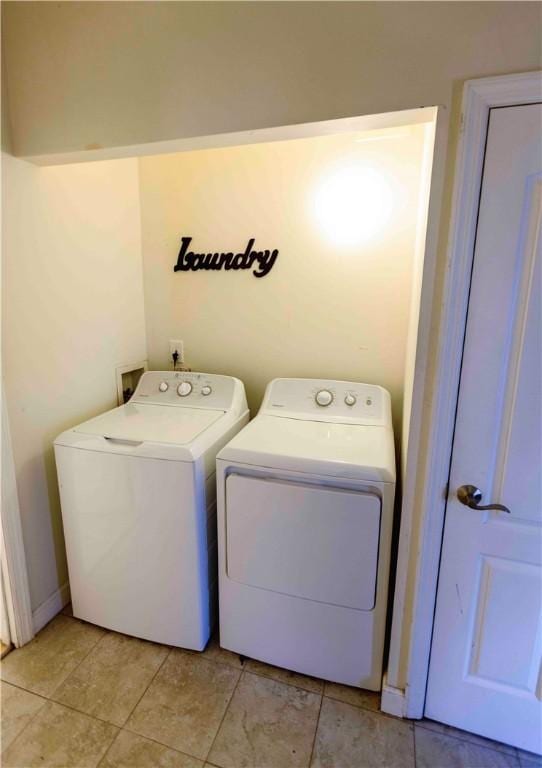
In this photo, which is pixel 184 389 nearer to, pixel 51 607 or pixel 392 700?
pixel 51 607

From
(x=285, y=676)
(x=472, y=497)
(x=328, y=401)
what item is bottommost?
(x=285, y=676)

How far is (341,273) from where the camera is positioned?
1.94 metres

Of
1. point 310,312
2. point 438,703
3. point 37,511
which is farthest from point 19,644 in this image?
point 310,312

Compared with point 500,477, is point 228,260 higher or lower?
higher

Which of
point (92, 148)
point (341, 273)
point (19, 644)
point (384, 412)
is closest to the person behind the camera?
point (92, 148)

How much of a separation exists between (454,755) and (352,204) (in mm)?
2214

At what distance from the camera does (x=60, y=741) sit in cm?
131

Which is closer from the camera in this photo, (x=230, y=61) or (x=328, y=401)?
(x=230, y=61)

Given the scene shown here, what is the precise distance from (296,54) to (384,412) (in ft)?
4.42

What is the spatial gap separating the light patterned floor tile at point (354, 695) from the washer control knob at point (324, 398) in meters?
1.15

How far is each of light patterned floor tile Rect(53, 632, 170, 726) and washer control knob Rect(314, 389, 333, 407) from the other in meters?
1.30

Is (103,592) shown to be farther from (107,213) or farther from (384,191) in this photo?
(384,191)

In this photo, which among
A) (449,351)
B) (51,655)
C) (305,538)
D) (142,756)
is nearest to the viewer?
(449,351)

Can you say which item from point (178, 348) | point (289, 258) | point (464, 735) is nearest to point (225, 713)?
point (464, 735)
